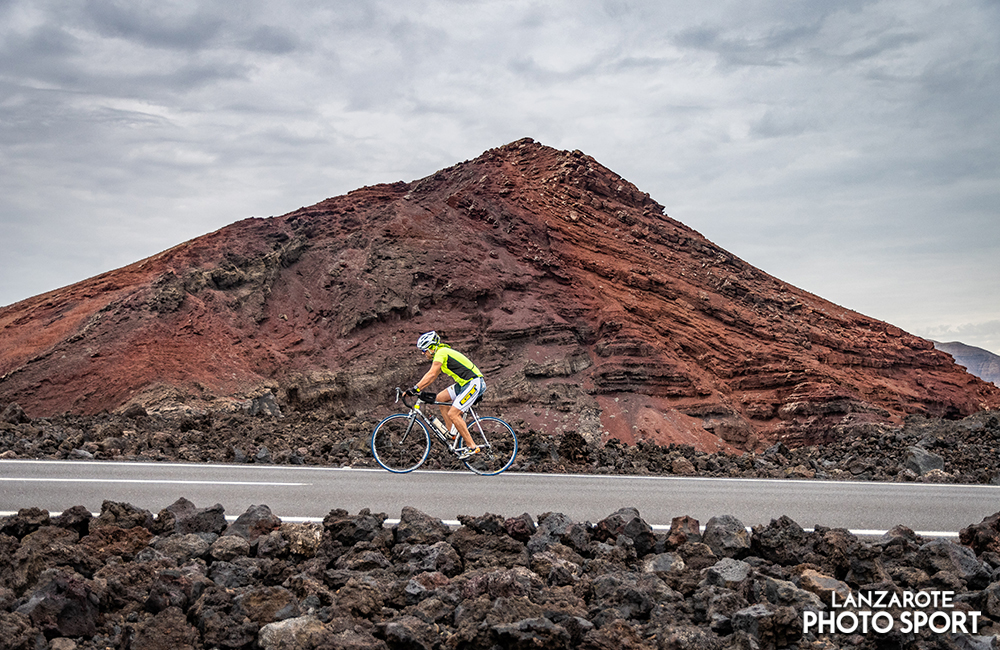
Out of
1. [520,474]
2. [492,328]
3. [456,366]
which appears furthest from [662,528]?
[492,328]

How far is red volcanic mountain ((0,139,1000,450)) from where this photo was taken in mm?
25906

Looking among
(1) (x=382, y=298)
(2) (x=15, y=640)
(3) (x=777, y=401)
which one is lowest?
(2) (x=15, y=640)

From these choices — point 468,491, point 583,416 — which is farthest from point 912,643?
point 583,416

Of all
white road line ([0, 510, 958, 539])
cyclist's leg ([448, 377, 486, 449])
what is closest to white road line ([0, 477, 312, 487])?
white road line ([0, 510, 958, 539])

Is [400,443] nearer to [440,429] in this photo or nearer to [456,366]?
[440,429]

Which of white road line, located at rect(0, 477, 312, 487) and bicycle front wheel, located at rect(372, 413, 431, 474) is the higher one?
bicycle front wheel, located at rect(372, 413, 431, 474)

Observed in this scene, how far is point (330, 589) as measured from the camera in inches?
190

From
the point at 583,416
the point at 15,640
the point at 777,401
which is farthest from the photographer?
the point at 777,401

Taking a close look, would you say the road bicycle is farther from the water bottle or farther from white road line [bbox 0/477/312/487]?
white road line [bbox 0/477/312/487]

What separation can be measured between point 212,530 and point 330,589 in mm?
1642

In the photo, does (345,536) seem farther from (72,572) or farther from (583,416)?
(583,416)

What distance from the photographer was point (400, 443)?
11492 mm

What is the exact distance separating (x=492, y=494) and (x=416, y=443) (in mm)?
3633

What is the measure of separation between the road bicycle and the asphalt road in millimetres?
304
